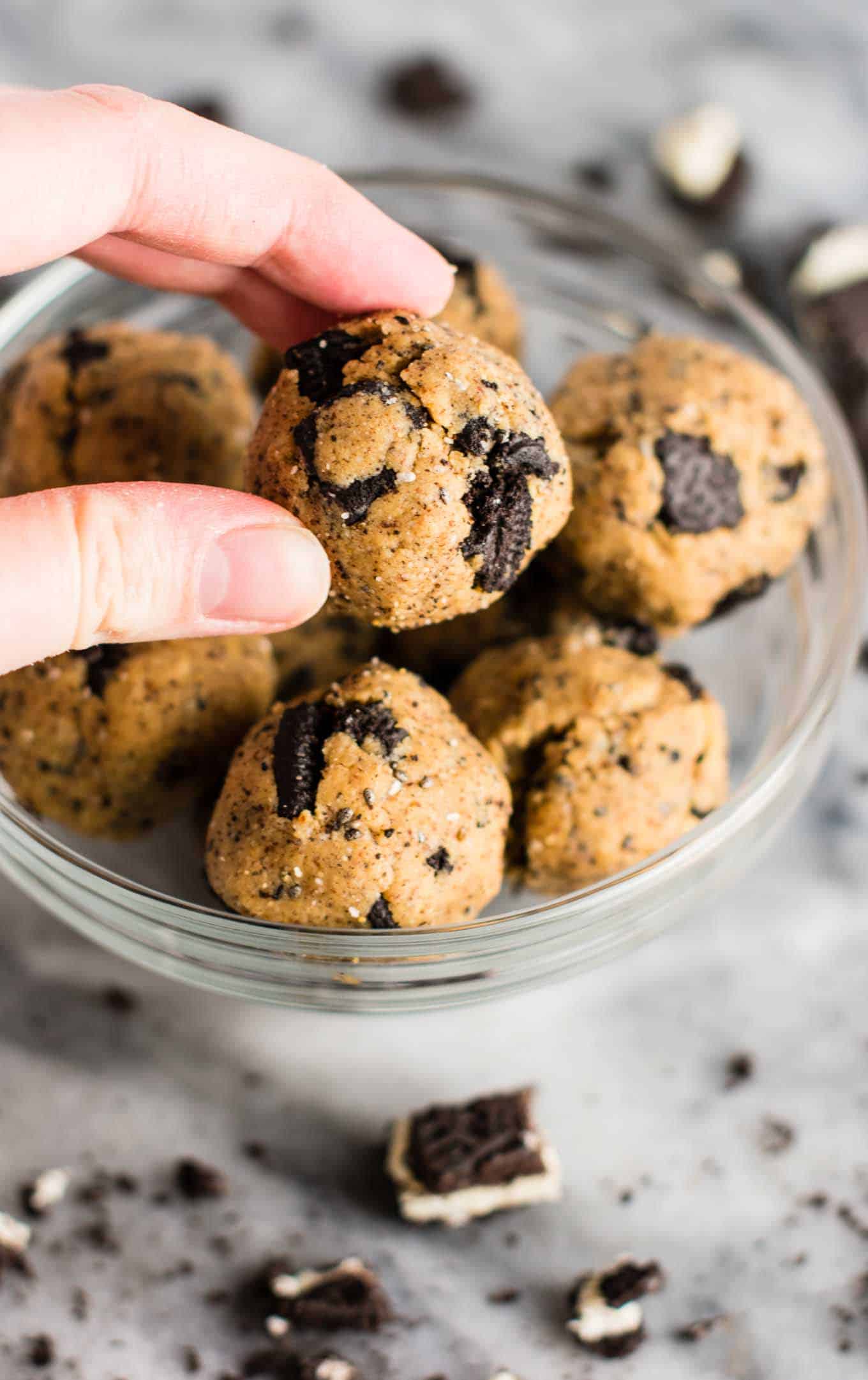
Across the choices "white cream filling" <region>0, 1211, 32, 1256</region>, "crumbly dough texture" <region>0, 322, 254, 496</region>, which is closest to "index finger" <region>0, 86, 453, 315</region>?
"crumbly dough texture" <region>0, 322, 254, 496</region>

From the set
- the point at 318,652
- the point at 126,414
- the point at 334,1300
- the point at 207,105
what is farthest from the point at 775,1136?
the point at 207,105

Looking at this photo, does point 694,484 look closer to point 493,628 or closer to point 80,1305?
point 493,628

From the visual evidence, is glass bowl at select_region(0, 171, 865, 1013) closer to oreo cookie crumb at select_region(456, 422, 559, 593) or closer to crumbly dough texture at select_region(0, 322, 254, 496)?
crumbly dough texture at select_region(0, 322, 254, 496)

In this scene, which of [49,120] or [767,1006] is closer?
[49,120]

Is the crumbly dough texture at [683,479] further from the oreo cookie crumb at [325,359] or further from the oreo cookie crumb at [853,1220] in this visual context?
the oreo cookie crumb at [853,1220]

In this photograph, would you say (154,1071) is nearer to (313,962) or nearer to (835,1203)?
(313,962)

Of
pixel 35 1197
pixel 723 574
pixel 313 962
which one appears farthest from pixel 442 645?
pixel 35 1197
